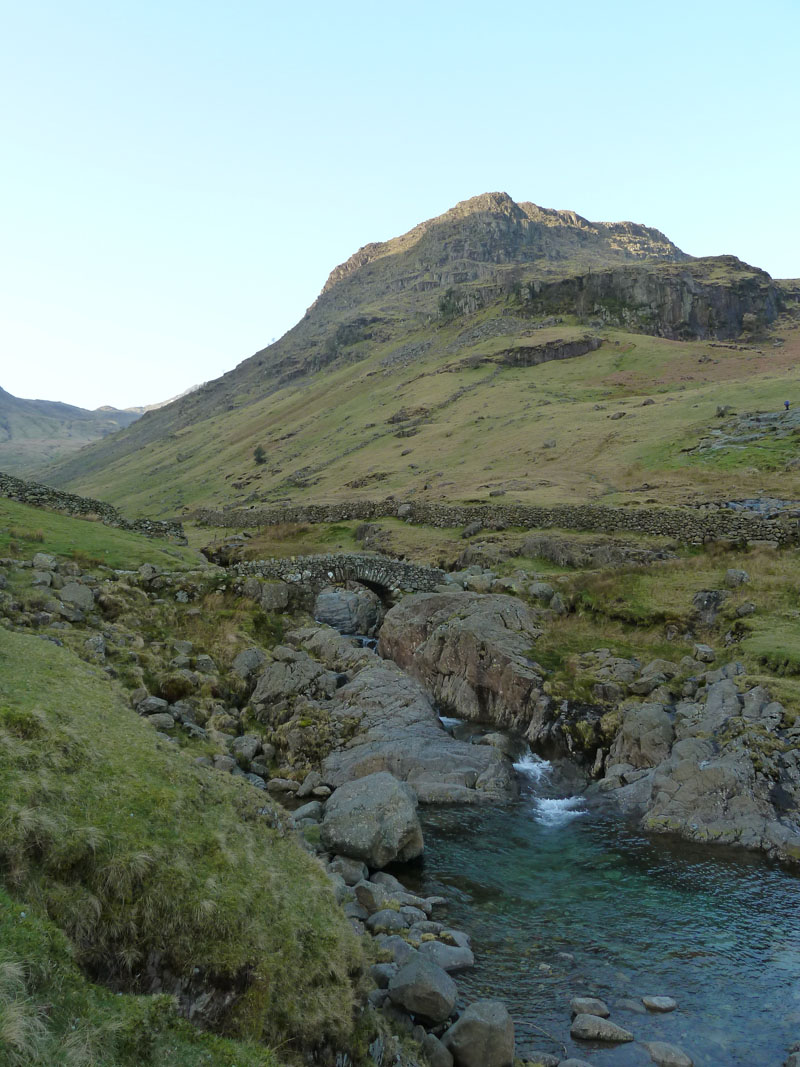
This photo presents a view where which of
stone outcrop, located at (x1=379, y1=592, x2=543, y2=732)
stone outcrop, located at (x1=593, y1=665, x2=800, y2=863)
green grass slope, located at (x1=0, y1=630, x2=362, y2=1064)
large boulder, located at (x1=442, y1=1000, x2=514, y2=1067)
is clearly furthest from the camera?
stone outcrop, located at (x1=379, y1=592, x2=543, y2=732)

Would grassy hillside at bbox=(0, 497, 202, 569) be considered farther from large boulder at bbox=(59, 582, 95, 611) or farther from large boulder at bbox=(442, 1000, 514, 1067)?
large boulder at bbox=(442, 1000, 514, 1067)

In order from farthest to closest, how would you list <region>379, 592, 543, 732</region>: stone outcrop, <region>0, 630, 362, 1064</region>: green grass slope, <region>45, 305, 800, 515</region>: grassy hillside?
<region>45, 305, 800, 515</region>: grassy hillside → <region>379, 592, 543, 732</region>: stone outcrop → <region>0, 630, 362, 1064</region>: green grass slope

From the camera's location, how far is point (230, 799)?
13.3m

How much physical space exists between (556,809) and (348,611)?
1864 cm

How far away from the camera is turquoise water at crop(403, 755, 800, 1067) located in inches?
497

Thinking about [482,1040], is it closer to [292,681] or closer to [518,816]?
[518,816]

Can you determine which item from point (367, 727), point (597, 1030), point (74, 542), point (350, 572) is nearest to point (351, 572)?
point (350, 572)

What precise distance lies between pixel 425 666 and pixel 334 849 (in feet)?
49.8

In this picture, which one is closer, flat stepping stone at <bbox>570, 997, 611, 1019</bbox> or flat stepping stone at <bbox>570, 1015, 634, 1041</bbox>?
flat stepping stone at <bbox>570, 1015, 634, 1041</bbox>

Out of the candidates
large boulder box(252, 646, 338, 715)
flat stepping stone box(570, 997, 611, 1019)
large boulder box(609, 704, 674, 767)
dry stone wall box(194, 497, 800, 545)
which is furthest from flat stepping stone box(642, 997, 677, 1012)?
dry stone wall box(194, 497, 800, 545)

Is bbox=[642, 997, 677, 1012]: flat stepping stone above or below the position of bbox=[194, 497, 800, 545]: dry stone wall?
below

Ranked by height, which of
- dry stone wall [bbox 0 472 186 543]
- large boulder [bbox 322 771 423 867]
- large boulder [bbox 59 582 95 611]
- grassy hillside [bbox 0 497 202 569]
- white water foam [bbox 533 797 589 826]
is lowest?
white water foam [bbox 533 797 589 826]

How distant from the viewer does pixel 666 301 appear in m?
150

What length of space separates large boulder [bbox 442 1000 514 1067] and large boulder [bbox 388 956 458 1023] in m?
0.44
